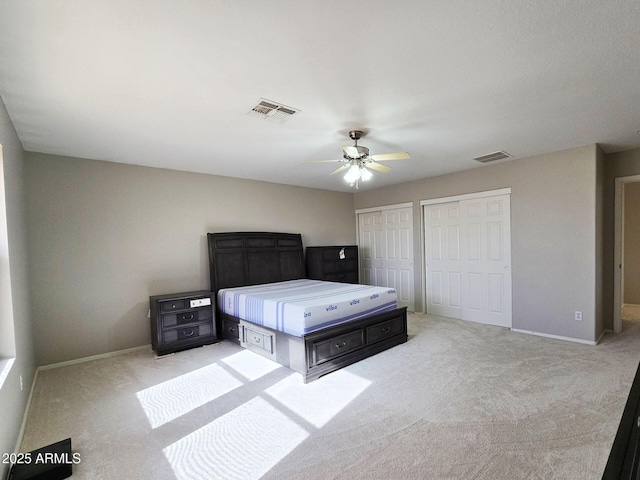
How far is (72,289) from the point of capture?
3.62 metres

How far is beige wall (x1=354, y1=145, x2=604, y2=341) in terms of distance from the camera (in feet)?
12.4

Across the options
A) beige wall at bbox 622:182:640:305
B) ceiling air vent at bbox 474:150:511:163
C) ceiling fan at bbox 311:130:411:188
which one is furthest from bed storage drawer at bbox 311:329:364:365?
beige wall at bbox 622:182:640:305

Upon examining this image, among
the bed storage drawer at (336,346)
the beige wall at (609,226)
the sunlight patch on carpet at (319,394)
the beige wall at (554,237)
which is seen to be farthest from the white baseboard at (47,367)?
the beige wall at (609,226)

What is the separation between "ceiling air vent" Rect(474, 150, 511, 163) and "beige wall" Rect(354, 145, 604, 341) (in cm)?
32

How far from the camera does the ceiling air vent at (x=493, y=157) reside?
13.2 feet

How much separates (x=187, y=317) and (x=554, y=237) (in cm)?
501

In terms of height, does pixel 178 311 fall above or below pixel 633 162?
below

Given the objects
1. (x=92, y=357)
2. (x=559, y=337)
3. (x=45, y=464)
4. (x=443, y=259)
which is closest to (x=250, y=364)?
(x=45, y=464)

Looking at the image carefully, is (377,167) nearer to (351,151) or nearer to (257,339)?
(351,151)

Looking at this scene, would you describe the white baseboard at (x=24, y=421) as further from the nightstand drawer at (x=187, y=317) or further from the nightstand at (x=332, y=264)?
the nightstand at (x=332, y=264)

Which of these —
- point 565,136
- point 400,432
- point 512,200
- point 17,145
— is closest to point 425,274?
point 512,200

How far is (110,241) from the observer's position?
3.89 m

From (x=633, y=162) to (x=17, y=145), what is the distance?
7173 mm

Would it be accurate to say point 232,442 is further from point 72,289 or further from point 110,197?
point 110,197
